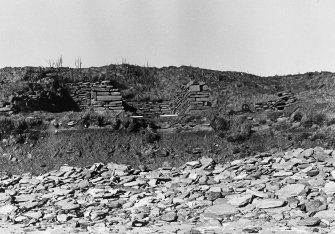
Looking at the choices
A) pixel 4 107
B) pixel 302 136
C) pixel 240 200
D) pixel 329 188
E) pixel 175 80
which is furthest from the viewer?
pixel 175 80

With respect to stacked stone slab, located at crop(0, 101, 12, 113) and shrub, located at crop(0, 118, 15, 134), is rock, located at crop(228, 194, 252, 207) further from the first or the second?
stacked stone slab, located at crop(0, 101, 12, 113)

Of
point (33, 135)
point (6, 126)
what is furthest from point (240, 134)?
point (6, 126)

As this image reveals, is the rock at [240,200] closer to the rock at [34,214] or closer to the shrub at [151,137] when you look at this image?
the rock at [34,214]

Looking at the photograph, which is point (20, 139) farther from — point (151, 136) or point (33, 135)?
point (151, 136)

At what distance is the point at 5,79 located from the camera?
23.9 metres

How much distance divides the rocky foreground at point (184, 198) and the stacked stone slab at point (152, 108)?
9.87 m

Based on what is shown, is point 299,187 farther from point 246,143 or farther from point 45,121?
point 45,121

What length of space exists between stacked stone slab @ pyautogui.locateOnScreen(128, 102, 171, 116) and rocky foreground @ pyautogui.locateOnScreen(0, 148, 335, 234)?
9.87 meters

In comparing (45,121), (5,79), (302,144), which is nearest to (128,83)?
(5,79)

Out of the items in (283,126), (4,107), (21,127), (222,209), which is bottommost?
(222,209)

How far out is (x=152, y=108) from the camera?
22906mm

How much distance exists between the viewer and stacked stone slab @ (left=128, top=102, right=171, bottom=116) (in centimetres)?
2233

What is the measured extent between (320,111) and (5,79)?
17.2 metres

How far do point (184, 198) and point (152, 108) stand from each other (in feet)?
44.0
